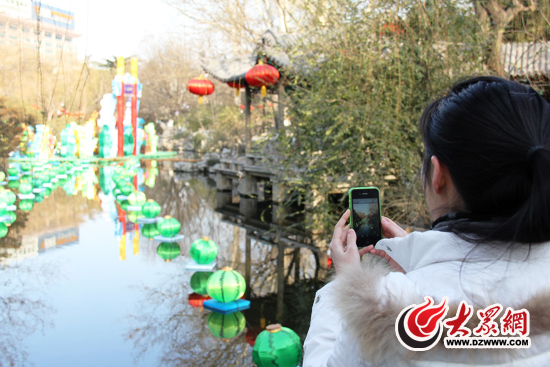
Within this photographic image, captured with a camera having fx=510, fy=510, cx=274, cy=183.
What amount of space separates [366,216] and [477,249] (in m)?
0.42

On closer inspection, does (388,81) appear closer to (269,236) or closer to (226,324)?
(226,324)

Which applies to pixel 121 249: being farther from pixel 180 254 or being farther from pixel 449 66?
pixel 449 66

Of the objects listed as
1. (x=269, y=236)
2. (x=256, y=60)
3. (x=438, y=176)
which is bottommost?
(x=269, y=236)

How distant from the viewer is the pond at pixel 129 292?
147 inches

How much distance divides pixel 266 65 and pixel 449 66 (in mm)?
4800

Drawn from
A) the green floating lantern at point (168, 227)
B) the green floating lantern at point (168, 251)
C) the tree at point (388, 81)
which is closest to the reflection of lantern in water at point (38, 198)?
the green floating lantern at point (168, 227)

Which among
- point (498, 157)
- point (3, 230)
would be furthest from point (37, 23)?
point (3, 230)

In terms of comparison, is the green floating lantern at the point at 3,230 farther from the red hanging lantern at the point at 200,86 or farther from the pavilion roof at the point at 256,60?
the red hanging lantern at the point at 200,86

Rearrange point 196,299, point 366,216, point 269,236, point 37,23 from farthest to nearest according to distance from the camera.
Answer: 1. point 269,236
2. point 196,299
3. point 37,23
4. point 366,216

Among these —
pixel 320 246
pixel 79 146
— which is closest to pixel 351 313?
pixel 320 246

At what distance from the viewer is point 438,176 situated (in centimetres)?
87

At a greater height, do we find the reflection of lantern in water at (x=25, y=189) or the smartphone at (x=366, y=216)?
the smartphone at (x=366, y=216)

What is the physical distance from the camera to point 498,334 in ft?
2.41

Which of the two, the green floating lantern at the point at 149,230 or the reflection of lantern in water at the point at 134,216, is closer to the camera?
the green floating lantern at the point at 149,230
